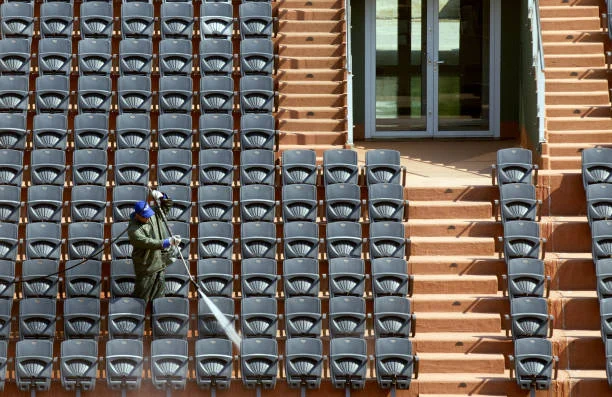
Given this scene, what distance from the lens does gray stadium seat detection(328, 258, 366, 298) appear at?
14711 mm

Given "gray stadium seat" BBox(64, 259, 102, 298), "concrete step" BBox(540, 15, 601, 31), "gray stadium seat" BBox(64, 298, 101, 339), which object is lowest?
"gray stadium seat" BBox(64, 298, 101, 339)

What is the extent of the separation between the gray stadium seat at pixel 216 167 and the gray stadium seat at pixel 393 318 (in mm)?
2657

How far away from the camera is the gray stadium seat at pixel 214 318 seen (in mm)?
14430

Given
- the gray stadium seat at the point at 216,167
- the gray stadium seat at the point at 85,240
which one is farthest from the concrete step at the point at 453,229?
the gray stadium seat at the point at 85,240

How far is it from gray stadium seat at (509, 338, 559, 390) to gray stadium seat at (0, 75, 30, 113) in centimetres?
711

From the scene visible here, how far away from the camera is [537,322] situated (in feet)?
46.8

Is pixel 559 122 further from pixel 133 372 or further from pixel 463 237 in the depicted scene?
pixel 133 372

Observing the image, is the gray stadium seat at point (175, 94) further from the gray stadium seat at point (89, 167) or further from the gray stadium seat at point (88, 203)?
the gray stadium seat at point (88, 203)

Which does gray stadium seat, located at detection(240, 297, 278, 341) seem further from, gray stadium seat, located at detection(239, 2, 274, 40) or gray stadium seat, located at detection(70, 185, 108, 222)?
gray stadium seat, located at detection(239, 2, 274, 40)

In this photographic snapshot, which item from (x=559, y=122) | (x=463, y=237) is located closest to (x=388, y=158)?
(x=463, y=237)

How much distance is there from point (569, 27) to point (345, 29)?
3.01 m

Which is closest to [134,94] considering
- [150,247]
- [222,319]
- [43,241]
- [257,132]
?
[257,132]

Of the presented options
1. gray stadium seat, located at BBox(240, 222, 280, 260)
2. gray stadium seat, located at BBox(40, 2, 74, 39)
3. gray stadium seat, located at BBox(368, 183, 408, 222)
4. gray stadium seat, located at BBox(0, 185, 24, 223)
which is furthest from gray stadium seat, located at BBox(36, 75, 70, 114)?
gray stadium seat, located at BBox(368, 183, 408, 222)

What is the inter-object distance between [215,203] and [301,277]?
1.50 metres
